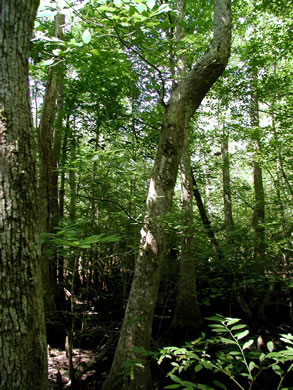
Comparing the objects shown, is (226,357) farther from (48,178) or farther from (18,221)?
(48,178)

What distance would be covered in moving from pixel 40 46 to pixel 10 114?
18.3 feet

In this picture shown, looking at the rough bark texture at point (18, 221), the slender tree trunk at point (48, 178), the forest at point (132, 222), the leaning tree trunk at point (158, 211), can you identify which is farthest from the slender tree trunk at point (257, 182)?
the rough bark texture at point (18, 221)

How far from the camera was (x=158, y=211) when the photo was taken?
2945 millimetres

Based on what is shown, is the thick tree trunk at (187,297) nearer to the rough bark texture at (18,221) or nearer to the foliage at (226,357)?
the foliage at (226,357)

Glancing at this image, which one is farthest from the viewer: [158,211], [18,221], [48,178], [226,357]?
[48,178]

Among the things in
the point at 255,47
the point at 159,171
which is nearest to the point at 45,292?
the point at 159,171

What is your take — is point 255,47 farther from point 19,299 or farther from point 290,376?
point 19,299

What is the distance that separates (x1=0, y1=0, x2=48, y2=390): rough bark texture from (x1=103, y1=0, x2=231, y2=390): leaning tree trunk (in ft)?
4.15

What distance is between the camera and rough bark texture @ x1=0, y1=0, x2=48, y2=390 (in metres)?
1.50

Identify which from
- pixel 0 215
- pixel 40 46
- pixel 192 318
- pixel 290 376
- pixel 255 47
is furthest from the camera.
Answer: pixel 255 47

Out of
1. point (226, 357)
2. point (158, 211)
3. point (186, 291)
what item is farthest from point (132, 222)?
point (226, 357)

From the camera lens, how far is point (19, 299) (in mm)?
1535

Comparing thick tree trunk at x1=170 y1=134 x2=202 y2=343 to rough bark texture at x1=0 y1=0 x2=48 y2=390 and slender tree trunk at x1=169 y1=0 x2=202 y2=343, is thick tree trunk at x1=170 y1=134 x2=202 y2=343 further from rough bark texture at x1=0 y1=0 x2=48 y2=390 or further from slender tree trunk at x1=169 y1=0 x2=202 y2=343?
rough bark texture at x1=0 y1=0 x2=48 y2=390

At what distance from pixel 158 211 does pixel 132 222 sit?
2029mm
